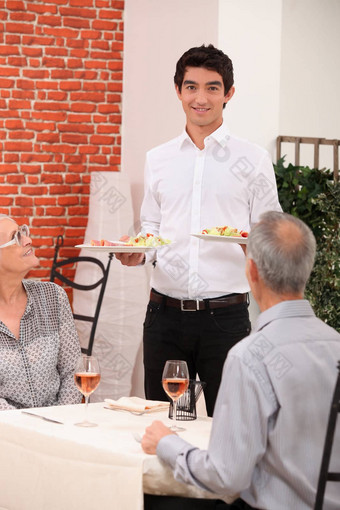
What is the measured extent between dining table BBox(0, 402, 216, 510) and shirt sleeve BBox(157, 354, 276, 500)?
0.16 metres

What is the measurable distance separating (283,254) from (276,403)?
0.34 metres

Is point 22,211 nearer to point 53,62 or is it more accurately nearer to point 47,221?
point 47,221

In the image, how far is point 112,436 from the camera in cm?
222

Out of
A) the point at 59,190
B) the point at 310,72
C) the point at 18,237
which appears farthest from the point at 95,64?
the point at 18,237

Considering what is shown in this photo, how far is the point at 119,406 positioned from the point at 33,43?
3.96 m

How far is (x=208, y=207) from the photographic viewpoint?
130 inches

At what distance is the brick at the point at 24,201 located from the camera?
5979 millimetres

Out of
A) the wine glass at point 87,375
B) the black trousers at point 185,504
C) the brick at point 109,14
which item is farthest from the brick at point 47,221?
the black trousers at point 185,504

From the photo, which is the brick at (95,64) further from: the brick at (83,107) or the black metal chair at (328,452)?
the black metal chair at (328,452)

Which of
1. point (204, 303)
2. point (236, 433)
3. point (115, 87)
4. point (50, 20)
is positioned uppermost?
point (50, 20)

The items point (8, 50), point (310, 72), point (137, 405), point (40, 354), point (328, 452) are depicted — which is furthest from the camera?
point (8, 50)

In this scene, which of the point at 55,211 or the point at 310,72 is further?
the point at 55,211

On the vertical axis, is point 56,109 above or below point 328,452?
above

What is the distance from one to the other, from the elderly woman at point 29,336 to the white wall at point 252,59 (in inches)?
83.8
